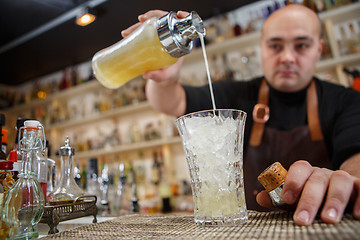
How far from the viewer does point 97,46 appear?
124 inches

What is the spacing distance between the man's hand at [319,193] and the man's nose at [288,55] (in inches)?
38.9

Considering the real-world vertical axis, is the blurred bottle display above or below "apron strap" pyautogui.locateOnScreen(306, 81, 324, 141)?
below

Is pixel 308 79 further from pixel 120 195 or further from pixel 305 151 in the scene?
pixel 120 195

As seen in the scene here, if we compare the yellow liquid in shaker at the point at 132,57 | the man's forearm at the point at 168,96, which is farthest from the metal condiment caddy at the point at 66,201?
the man's forearm at the point at 168,96

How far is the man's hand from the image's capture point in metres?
0.43

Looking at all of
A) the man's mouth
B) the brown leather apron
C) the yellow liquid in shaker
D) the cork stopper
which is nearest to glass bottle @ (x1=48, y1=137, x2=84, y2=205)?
the yellow liquid in shaker

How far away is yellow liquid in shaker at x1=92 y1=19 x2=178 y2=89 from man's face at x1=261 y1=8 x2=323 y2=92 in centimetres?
83

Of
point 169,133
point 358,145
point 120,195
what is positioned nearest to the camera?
point 358,145

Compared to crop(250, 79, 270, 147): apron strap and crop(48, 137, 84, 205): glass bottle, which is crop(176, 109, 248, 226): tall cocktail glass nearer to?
crop(48, 137, 84, 205): glass bottle

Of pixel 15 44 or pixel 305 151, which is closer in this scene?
pixel 305 151

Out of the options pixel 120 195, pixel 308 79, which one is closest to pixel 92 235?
pixel 308 79

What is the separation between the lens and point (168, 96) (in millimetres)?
1359

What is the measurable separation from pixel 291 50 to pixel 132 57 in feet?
3.22

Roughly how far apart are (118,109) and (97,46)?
2.57ft
